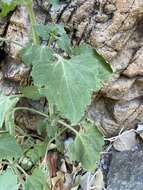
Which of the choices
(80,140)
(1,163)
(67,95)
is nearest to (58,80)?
(67,95)

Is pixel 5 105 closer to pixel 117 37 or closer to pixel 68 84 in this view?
pixel 68 84

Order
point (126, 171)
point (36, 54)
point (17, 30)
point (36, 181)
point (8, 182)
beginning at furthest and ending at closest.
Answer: point (126, 171) < point (17, 30) < point (36, 181) < point (36, 54) < point (8, 182)

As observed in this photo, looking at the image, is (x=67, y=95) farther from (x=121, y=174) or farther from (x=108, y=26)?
(x=121, y=174)

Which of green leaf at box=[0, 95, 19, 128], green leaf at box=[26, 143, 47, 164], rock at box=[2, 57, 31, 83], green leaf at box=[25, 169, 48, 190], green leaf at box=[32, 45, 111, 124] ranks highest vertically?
green leaf at box=[32, 45, 111, 124]

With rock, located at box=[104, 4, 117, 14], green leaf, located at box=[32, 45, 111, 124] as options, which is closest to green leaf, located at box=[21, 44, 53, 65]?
green leaf, located at box=[32, 45, 111, 124]

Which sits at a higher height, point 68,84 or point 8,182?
point 68,84

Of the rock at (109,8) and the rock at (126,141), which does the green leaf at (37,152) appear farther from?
the rock at (109,8)

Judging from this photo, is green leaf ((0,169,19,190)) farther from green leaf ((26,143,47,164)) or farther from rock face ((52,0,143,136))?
rock face ((52,0,143,136))

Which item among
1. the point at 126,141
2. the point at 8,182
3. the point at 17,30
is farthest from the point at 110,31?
the point at 8,182
